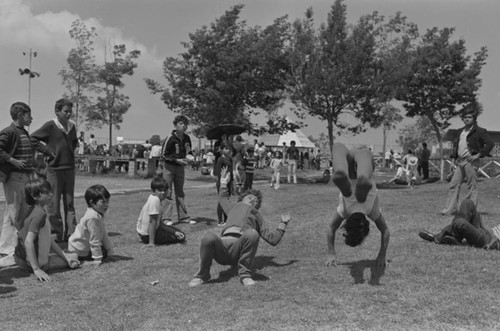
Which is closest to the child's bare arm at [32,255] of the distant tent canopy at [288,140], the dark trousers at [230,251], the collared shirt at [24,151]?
the collared shirt at [24,151]

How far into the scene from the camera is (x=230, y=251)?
18.9 feet

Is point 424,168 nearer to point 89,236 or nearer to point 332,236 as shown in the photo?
point 332,236

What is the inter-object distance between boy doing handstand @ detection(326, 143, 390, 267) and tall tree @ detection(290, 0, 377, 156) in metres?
17.2

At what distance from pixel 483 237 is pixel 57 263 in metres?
5.84

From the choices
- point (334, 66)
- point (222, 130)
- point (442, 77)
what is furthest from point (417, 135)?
point (222, 130)

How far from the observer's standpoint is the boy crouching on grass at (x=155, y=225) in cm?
785

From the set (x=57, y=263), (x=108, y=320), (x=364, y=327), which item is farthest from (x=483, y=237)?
(x=57, y=263)

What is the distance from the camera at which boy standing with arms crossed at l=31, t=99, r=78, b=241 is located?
7.96 m

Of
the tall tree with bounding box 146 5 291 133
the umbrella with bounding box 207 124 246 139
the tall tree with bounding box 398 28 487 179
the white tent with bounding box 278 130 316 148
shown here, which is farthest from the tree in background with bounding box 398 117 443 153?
the umbrella with bounding box 207 124 246 139

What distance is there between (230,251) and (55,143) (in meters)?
3.81

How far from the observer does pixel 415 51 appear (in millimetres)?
33188

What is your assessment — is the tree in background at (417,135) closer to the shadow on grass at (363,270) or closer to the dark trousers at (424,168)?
the dark trousers at (424,168)

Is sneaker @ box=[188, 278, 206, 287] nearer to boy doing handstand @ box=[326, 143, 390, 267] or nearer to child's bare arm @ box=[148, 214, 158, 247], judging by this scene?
boy doing handstand @ box=[326, 143, 390, 267]

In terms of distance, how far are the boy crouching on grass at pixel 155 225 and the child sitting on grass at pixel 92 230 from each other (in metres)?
1.05
